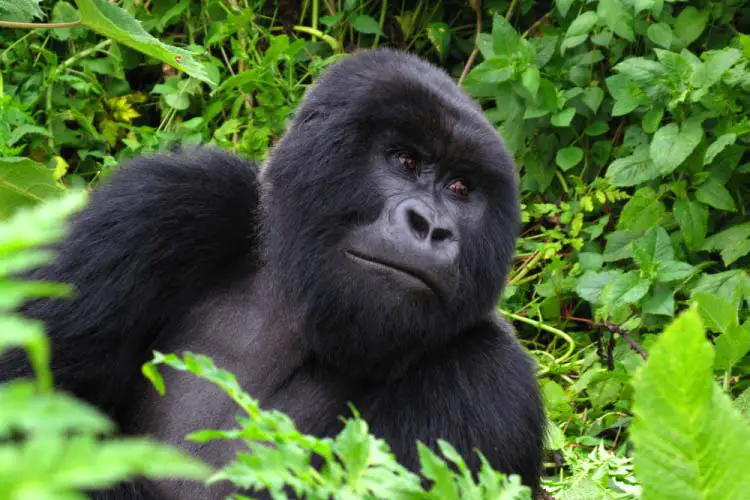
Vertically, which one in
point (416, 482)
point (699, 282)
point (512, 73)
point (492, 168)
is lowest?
point (699, 282)

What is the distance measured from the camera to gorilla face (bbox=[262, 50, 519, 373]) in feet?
8.28

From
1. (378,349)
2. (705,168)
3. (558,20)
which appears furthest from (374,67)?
(558,20)

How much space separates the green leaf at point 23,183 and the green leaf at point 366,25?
269cm

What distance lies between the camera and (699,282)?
13.7 feet

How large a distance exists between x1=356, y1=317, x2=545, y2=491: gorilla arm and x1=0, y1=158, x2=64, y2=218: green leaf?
1.10m

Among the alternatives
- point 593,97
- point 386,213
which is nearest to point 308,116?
point 386,213

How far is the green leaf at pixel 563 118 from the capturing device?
4.68 meters

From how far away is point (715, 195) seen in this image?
4.35 meters

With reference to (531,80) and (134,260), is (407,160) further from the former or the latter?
(531,80)

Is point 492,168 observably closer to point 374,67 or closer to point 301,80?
point 374,67

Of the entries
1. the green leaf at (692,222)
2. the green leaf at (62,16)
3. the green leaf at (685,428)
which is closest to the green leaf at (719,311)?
the green leaf at (692,222)

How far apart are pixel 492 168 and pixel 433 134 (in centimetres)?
18

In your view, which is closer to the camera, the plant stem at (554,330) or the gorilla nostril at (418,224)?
the gorilla nostril at (418,224)

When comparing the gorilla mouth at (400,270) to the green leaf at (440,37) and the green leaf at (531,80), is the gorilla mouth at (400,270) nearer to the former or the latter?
the green leaf at (531,80)
